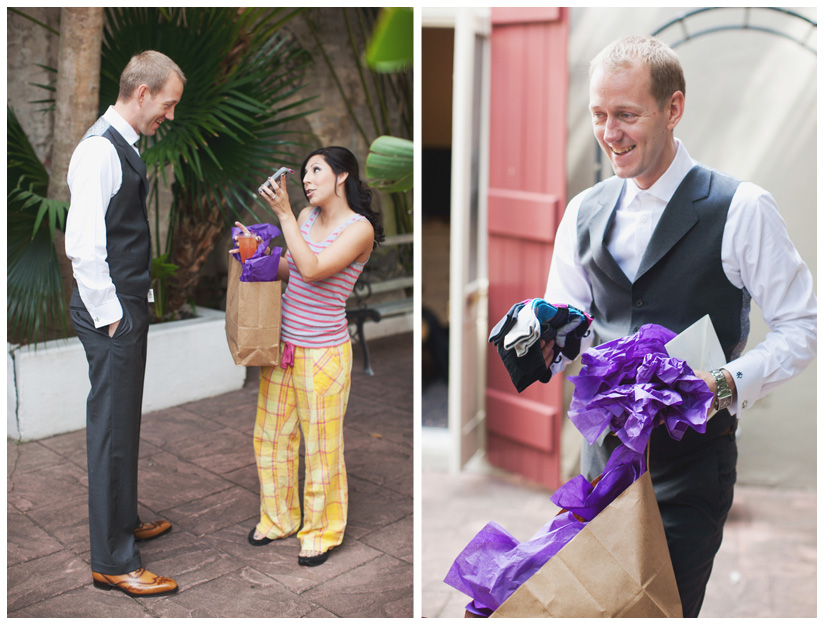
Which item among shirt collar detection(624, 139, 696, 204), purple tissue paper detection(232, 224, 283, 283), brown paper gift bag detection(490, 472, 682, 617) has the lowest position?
brown paper gift bag detection(490, 472, 682, 617)

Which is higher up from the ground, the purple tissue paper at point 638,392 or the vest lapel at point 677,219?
the vest lapel at point 677,219

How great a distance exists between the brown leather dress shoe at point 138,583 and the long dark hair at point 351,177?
4.63ft

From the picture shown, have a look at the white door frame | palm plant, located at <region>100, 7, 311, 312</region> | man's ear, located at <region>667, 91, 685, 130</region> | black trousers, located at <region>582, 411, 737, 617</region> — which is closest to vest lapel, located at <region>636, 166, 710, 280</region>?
man's ear, located at <region>667, 91, 685, 130</region>

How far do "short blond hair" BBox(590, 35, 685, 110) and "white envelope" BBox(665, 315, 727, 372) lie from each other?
1.77 ft

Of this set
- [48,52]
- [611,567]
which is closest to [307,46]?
[48,52]

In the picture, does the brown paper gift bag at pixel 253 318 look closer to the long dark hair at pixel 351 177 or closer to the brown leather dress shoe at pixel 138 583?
the long dark hair at pixel 351 177

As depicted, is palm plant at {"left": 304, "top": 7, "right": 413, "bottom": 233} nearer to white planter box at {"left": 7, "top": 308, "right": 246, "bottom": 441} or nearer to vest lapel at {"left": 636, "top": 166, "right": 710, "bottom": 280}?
white planter box at {"left": 7, "top": 308, "right": 246, "bottom": 441}

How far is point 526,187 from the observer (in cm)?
439

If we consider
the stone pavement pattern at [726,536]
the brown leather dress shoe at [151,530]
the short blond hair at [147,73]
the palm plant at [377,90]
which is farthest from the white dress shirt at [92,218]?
the palm plant at [377,90]

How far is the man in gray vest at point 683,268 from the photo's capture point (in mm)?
1910

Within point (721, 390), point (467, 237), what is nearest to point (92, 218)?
point (721, 390)

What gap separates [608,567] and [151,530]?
2.09 metres

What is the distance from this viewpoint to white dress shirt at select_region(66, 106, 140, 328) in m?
2.48

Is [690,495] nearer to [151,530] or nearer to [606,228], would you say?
[606,228]
